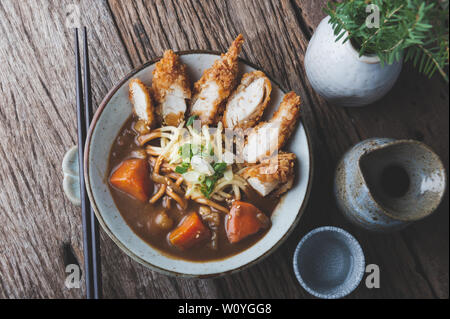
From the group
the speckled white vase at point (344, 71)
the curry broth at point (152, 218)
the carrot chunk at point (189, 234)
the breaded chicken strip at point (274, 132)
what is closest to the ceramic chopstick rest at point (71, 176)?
the curry broth at point (152, 218)

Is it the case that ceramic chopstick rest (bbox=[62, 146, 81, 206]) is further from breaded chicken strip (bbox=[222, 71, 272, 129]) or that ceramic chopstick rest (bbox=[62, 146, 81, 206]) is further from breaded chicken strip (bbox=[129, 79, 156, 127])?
breaded chicken strip (bbox=[222, 71, 272, 129])

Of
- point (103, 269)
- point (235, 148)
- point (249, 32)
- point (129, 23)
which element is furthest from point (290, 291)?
point (129, 23)

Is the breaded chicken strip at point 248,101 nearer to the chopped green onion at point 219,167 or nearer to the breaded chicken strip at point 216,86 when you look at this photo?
the breaded chicken strip at point 216,86

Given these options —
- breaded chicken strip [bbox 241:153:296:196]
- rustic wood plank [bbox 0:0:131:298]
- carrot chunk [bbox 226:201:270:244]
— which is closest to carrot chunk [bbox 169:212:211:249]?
carrot chunk [bbox 226:201:270:244]

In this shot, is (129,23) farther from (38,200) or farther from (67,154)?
(38,200)

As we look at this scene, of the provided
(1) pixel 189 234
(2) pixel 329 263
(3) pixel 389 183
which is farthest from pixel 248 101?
(2) pixel 329 263

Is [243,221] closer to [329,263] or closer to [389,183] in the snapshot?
[329,263]
